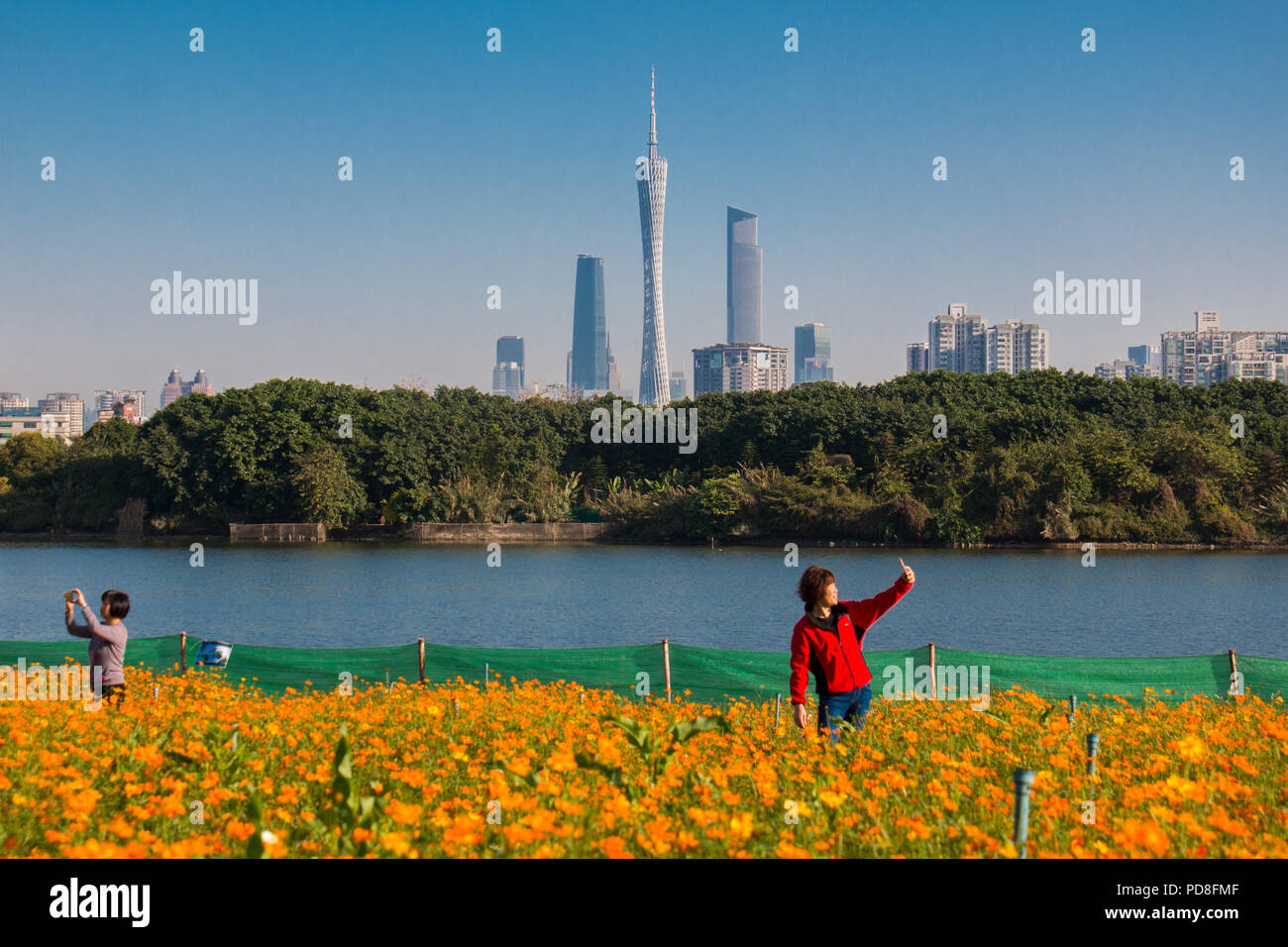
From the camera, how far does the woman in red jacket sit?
7.22 meters

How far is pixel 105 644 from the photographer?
9.05 metres

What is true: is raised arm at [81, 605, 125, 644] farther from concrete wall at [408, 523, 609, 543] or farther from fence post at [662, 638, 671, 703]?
concrete wall at [408, 523, 609, 543]

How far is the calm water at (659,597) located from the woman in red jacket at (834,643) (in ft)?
52.5

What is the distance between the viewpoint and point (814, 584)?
23.7 ft

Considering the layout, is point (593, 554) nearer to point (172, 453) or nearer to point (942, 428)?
point (942, 428)

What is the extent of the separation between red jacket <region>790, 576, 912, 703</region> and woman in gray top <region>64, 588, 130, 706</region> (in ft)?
19.0

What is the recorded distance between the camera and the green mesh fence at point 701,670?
11.0 m

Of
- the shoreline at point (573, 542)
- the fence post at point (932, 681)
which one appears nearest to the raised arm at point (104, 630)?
the fence post at point (932, 681)

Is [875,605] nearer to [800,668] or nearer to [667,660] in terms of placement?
[800,668]

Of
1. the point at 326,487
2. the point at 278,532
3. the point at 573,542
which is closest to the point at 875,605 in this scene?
the point at 573,542

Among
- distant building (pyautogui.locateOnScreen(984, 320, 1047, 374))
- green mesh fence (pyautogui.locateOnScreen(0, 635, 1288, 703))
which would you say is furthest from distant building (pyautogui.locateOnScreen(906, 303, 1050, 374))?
green mesh fence (pyautogui.locateOnScreen(0, 635, 1288, 703))

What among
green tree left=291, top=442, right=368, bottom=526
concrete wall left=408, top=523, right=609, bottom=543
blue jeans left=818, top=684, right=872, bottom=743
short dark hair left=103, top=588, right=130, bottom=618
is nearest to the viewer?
blue jeans left=818, top=684, right=872, bottom=743
